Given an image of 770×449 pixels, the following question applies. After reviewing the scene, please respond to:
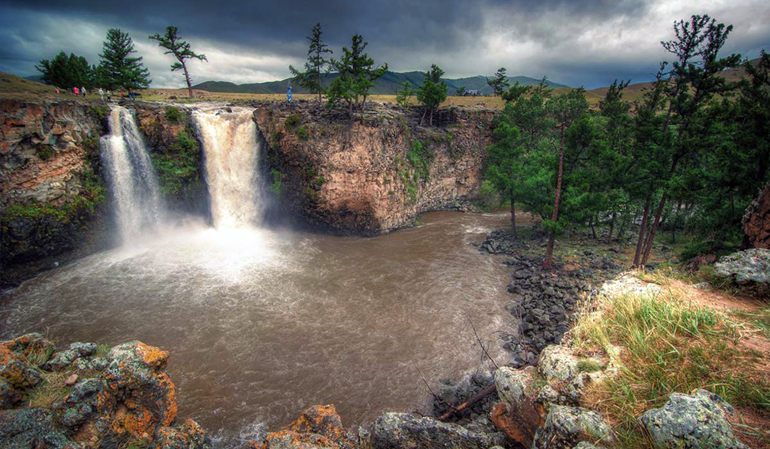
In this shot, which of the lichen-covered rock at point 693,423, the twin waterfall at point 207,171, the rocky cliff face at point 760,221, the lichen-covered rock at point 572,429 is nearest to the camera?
the lichen-covered rock at point 693,423

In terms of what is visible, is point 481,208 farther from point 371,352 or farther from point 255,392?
point 255,392

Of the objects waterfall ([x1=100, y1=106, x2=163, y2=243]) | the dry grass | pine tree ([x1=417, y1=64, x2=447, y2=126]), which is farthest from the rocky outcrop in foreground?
pine tree ([x1=417, y1=64, x2=447, y2=126])

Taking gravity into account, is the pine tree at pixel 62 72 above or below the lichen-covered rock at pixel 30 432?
Answer: above

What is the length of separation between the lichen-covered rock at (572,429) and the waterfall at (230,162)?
2688 centimetres

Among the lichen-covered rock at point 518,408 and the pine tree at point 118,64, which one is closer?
the lichen-covered rock at point 518,408

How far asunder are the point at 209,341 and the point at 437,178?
1128 inches

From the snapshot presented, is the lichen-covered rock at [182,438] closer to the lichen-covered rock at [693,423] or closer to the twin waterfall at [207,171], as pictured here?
the lichen-covered rock at [693,423]

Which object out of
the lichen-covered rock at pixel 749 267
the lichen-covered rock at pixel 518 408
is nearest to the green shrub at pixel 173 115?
the lichen-covered rock at pixel 518 408

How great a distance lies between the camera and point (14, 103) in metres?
16.8

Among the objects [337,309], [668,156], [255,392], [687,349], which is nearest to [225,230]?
[337,309]

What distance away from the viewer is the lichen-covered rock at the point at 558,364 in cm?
529

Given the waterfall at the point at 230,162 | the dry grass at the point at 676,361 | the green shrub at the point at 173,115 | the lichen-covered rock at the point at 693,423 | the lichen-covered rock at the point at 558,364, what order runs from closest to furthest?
the lichen-covered rock at the point at 693,423, the dry grass at the point at 676,361, the lichen-covered rock at the point at 558,364, the green shrub at the point at 173,115, the waterfall at the point at 230,162

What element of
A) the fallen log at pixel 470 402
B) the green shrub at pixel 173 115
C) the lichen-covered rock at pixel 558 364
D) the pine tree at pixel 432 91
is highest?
the pine tree at pixel 432 91

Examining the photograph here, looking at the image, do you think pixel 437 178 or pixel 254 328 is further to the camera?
pixel 437 178
